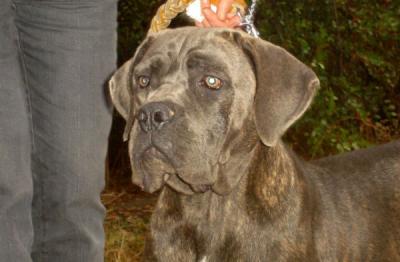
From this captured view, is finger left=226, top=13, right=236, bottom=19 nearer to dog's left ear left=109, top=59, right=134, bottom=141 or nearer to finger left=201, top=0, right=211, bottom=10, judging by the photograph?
finger left=201, top=0, right=211, bottom=10

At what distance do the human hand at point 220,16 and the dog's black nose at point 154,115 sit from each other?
2.65ft

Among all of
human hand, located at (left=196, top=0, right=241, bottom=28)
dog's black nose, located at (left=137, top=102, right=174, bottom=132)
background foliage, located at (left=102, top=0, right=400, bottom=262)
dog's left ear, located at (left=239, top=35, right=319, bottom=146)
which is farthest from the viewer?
background foliage, located at (left=102, top=0, right=400, bottom=262)

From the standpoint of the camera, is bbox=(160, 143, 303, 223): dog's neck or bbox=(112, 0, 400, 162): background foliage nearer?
bbox=(160, 143, 303, 223): dog's neck

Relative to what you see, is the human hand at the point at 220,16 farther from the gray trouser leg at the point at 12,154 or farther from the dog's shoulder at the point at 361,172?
the gray trouser leg at the point at 12,154

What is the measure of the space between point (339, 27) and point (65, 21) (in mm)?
4790

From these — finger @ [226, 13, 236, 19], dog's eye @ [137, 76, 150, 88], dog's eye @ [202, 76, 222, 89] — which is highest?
finger @ [226, 13, 236, 19]

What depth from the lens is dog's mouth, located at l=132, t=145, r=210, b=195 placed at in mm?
3471

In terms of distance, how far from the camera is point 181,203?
3.74 m

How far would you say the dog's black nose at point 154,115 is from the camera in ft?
11.1

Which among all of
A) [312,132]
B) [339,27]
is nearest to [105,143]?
[312,132]

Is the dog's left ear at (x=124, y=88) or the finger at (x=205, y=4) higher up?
the finger at (x=205, y=4)

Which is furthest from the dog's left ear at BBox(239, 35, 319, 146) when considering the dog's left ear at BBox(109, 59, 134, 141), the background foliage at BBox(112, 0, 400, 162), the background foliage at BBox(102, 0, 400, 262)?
the background foliage at BBox(112, 0, 400, 162)

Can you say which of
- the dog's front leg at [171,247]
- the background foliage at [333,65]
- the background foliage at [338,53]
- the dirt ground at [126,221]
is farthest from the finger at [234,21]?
the background foliage at [338,53]

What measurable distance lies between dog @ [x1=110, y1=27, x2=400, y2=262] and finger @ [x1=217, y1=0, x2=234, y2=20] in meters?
0.26
